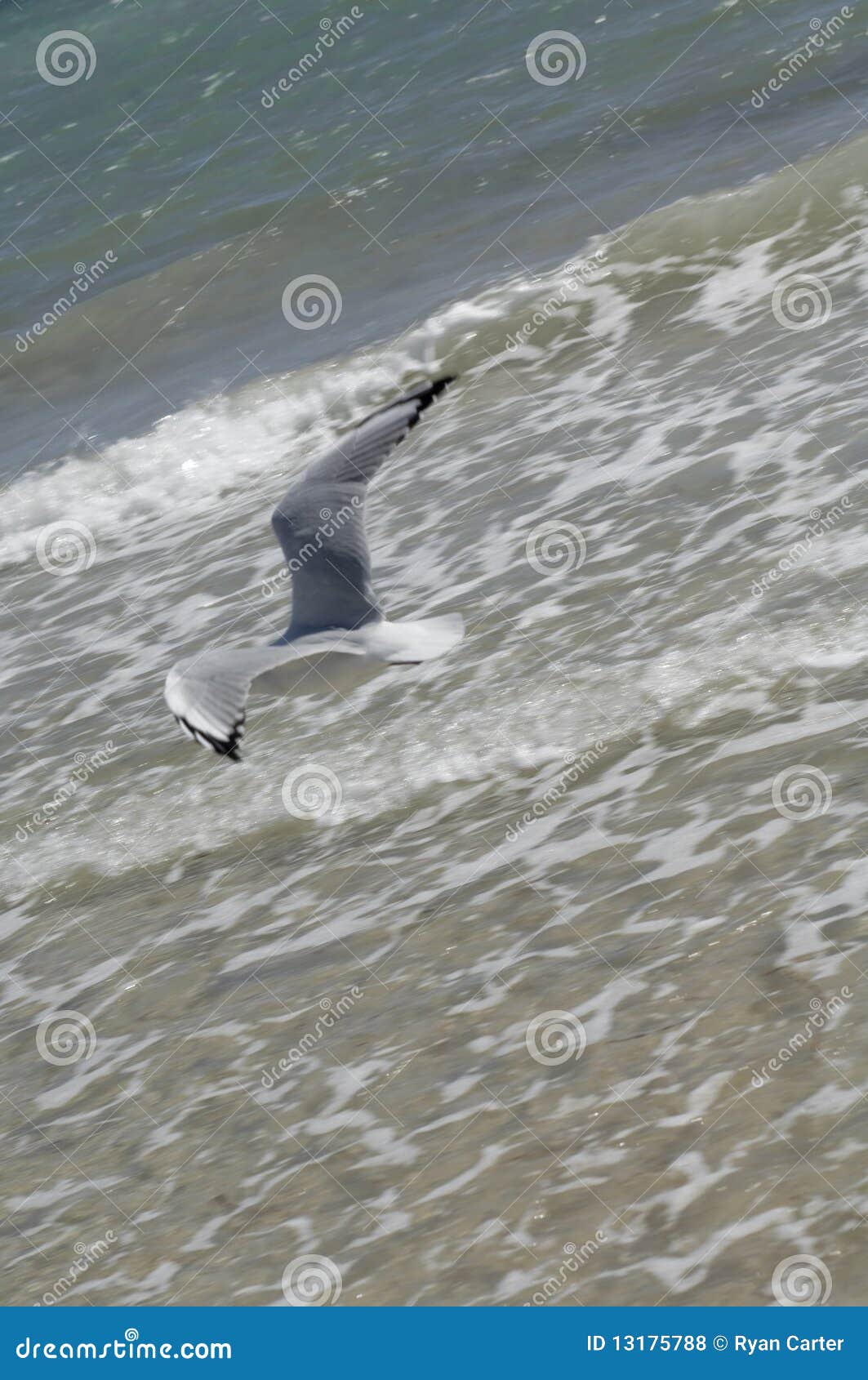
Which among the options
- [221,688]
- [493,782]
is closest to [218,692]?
[221,688]

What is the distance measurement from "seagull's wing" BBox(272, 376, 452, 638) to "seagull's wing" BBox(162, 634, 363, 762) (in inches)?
13.3

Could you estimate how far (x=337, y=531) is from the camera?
5348 millimetres

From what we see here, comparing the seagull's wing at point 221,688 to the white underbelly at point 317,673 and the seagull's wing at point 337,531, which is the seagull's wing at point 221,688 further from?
the seagull's wing at point 337,531

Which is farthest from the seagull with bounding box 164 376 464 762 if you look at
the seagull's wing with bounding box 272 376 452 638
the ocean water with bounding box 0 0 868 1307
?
the ocean water with bounding box 0 0 868 1307

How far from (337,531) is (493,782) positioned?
1.00 m

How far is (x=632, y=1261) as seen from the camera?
322 cm

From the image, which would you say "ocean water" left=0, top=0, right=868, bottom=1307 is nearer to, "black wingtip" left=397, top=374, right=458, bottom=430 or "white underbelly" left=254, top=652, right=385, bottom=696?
"white underbelly" left=254, top=652, right=385, bottom=696

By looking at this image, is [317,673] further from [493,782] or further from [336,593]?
[493,782]

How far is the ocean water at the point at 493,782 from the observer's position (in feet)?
11.7

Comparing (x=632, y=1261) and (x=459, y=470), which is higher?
(x=459, y=470)

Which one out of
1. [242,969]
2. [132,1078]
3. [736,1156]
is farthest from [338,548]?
[736,1156]

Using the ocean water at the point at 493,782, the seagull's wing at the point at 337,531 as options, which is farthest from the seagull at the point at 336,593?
the ocean water at the point at 493,782
